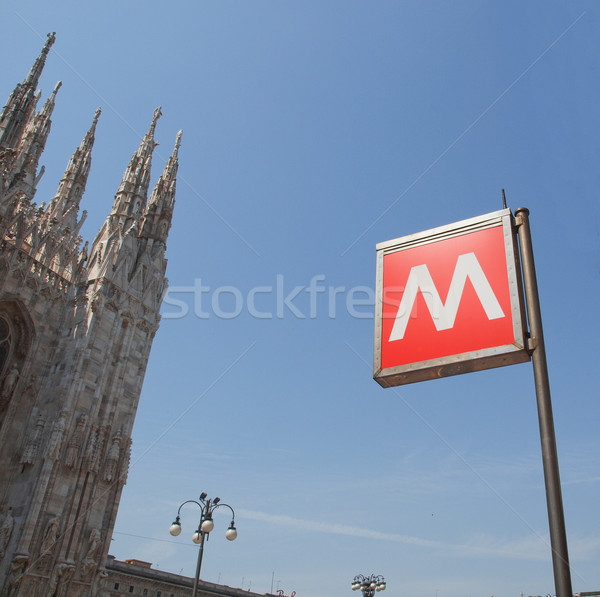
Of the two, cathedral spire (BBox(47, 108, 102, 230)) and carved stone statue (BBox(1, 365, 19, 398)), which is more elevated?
cathedral spire (BBox(47, 108, 102, 230))

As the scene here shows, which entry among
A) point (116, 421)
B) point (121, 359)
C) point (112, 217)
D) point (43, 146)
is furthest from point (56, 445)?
point (43, 146)

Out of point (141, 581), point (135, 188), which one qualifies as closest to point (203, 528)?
point (135, 188)

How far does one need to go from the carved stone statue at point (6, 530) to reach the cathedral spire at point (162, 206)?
14.3 metres

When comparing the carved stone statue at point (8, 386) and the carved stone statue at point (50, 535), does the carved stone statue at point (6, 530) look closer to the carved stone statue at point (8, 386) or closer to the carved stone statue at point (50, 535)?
the carved stone statue at point (50, 535)

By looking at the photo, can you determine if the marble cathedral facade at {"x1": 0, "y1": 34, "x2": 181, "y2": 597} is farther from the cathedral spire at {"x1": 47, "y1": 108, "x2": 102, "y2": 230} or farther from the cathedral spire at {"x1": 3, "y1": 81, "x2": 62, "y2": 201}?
the cathedral spire at {"x1": 47, "y1": 108, "x2": 102, "y2": 230}

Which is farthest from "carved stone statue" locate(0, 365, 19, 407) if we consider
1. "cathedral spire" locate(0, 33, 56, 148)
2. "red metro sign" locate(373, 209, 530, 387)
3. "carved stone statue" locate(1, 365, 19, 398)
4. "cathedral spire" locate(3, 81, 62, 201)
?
"red metro sign" locate(373, 209, 530, 387)

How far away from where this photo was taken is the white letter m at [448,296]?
471 centimetres

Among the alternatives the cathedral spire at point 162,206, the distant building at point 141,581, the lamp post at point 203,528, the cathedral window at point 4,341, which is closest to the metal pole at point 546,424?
the lamp post at point 203,528

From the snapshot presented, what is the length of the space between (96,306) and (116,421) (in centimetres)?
500

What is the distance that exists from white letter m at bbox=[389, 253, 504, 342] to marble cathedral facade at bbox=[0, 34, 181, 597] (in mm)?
19404

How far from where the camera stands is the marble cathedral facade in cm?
2028

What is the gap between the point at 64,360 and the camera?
23453 mm

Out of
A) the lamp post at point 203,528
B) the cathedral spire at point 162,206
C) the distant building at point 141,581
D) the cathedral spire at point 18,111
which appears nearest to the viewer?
the lamp post at point 203,528

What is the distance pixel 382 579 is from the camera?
32.7m
